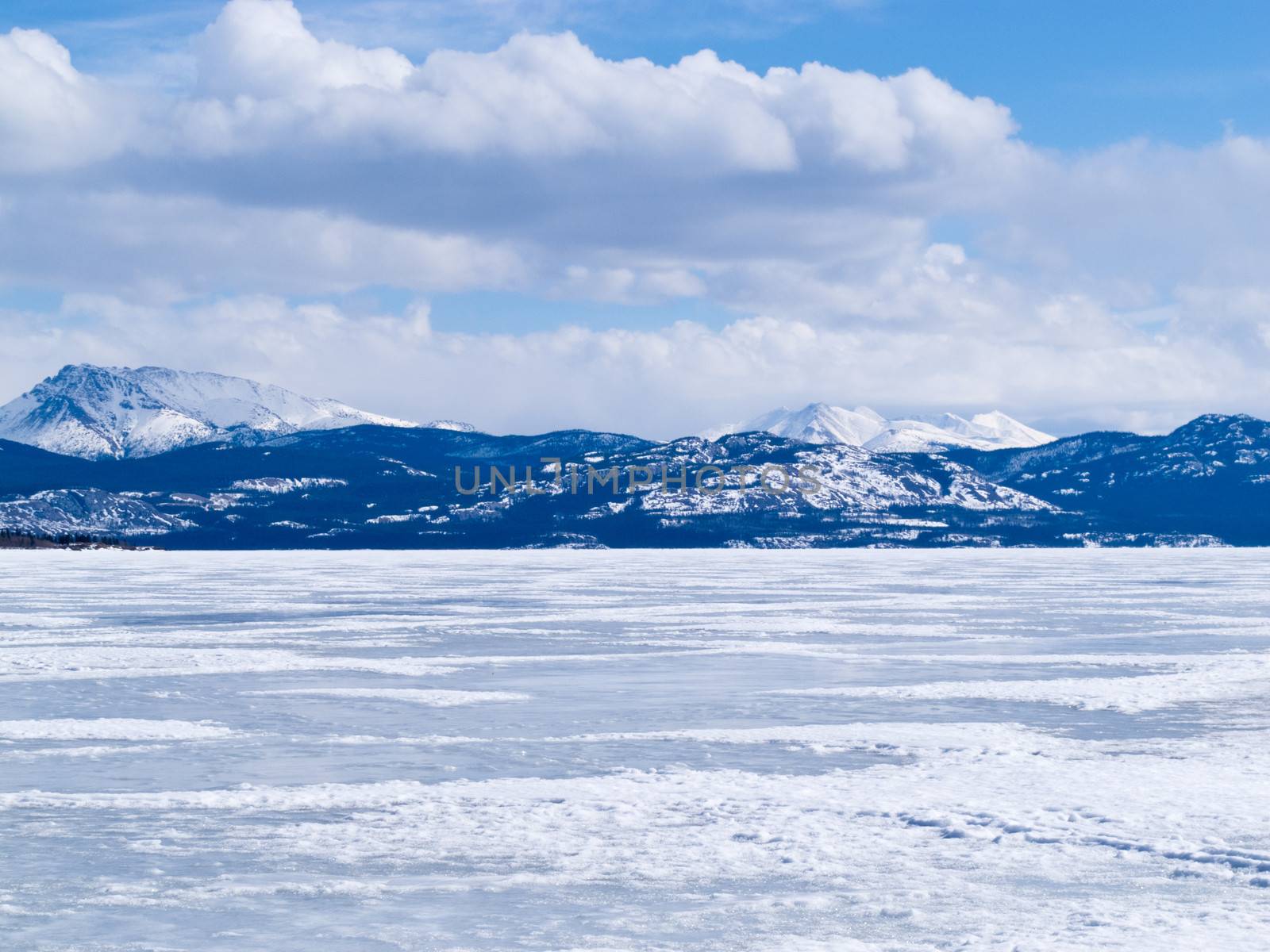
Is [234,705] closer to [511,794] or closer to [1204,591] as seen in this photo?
[511,794]

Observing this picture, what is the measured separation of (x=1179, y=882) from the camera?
14.4m

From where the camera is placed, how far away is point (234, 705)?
91.1ft

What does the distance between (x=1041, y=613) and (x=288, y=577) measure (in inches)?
2337

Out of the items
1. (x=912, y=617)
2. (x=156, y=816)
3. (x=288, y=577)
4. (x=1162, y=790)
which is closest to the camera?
(x=156, y=816)

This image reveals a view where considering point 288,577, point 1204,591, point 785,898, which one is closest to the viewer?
point 785,898

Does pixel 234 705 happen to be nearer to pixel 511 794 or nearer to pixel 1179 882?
pixel 511 794

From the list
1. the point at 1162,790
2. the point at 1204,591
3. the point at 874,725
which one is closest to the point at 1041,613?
the point at 1204,591

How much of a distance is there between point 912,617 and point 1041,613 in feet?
19.8

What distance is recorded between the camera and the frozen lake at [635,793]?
43.4ft

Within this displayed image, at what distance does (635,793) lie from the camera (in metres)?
19.0

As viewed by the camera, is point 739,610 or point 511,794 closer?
point 511,794

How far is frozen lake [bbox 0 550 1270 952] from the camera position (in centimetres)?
1324

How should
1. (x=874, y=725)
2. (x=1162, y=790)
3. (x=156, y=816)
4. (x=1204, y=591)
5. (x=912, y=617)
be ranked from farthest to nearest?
(x=1204, y=591) → (x=912, y=617) → (x=874, y=725) → (x=1162, y=790) → (x=156, y=816)

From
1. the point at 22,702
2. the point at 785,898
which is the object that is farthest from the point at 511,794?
the point at 22,702
